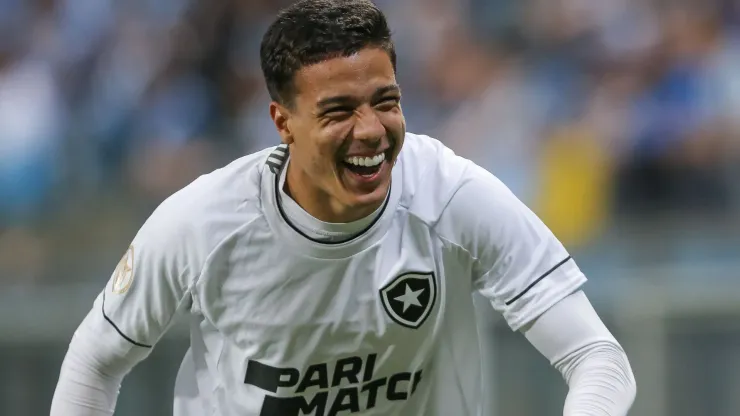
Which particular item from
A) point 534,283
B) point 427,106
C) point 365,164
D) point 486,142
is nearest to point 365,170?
point 365,164

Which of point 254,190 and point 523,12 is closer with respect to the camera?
point 254,190

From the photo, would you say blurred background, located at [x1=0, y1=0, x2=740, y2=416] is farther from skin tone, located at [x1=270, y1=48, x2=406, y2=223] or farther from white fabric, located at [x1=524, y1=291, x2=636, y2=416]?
skin tone, located at [x1=270, y1=48, x2=406, y2=223]

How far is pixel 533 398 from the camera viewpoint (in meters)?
5.27

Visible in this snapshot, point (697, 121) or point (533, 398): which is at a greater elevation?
point (697, 121)

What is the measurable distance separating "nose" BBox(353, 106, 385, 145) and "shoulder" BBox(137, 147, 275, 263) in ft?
1.30

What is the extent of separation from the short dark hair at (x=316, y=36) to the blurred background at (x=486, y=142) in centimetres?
245

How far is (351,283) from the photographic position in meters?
3.04

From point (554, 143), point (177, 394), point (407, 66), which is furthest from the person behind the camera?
point (407, 66)

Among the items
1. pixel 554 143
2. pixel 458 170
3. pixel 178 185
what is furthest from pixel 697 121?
pixel 458 170

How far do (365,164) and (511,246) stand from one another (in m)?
0.42

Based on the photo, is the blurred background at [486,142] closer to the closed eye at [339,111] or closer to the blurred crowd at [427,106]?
the blurred crowd at [427,106]

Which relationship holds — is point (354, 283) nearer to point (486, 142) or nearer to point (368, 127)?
point (368, 127)

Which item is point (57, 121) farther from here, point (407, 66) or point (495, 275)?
point (495, 275)

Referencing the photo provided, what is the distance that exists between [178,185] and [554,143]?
180cm
